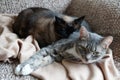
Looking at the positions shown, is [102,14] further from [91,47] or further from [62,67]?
[62,67]

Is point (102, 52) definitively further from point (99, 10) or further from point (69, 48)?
point (99, 10)

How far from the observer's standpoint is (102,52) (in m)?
1.21

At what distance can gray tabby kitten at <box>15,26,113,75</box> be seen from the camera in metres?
1.17

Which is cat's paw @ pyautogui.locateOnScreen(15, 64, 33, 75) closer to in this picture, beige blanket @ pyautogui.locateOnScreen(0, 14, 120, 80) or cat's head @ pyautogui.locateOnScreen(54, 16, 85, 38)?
beige blanket @ pyautogui.locateOnScreen(0, 14, 120, 80)

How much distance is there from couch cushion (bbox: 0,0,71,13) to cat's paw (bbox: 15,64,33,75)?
63 cm

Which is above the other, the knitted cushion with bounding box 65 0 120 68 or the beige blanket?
the knitted cushion with bounding box 65 0 120 68

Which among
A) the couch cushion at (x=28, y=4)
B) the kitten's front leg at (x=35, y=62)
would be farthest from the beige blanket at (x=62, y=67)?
the couch cushion at (x=28, y=4)

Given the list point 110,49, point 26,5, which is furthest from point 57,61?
point 26,5

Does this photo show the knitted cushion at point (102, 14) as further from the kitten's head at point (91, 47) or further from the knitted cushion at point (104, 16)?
the kitten's head at point (91, 47)

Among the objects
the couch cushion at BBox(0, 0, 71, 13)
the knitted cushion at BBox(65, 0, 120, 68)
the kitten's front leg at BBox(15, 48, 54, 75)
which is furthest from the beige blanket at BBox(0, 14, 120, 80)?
the couch cushion at BBox(0, 0, 71, 13)

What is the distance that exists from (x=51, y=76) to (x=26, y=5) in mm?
717

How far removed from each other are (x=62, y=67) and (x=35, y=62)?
141 mm

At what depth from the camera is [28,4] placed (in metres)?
1.63

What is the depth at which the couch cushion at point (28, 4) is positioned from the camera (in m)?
1.59
